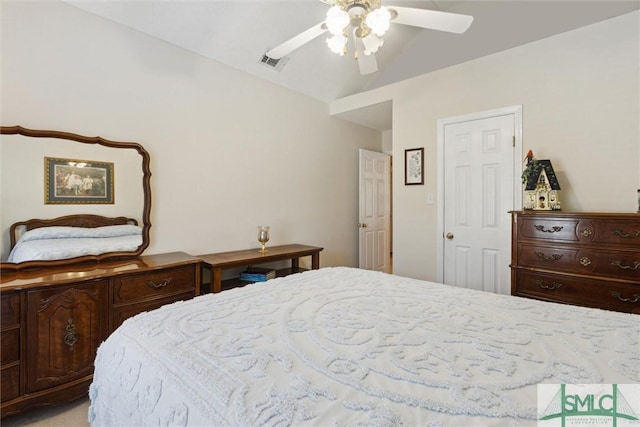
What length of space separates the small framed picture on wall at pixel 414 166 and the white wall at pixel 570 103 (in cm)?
7

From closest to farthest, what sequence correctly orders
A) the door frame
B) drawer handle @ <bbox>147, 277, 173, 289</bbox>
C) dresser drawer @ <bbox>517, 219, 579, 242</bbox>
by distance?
dresser drawer @ <bbox>517, 219, 579, 242</bbox>
drawer handle @ <bbox>147, 277, 173, 289</bbox>
the door frame

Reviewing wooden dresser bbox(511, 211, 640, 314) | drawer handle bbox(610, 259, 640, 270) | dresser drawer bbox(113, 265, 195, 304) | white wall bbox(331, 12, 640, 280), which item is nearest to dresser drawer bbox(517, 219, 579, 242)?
wooden dresser bbox(511, 211, 640, 314)

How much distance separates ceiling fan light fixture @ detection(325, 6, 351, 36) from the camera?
1.56 meters

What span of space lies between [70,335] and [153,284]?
1.72 feet

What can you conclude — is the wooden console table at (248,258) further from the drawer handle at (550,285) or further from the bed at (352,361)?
the drawer handle at (550,285)

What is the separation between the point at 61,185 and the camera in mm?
2188

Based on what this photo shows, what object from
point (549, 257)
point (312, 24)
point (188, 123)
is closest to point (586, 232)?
point (549, 257)

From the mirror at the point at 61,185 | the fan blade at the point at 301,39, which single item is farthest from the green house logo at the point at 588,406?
the mirror at the point at 61,185

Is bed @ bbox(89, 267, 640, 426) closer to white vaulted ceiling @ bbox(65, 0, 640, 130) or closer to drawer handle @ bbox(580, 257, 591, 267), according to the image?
drawer handle @ bbox(580, 257, 591, 267)

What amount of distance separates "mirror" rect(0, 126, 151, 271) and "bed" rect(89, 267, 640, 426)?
4.82 ft

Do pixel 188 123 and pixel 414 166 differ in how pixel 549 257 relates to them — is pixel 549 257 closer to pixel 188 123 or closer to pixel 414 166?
pixel 414 166

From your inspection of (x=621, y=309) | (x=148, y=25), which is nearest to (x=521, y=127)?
(x=621, y=309)

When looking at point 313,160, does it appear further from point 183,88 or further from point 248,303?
point 248,303

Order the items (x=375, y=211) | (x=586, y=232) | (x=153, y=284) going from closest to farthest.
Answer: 1. (x=586, y=232)
2. (x=153, y=284)
3. (x=375, y=211)
